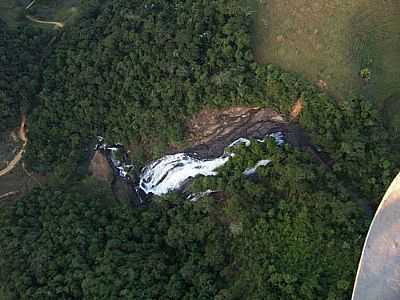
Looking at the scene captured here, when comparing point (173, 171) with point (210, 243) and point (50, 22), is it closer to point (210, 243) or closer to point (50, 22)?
point (210, 243)

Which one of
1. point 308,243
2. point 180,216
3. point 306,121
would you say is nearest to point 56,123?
point 180,216

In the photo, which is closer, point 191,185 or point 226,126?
point 191,185

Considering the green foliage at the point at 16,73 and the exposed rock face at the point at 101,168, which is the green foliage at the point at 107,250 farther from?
the green foliage at the point at 16,73

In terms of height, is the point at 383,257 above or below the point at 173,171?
below

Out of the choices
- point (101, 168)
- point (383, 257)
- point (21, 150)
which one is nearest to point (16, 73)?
point (21, 150)

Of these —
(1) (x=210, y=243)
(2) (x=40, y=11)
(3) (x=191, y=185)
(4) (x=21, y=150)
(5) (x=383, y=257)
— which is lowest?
(1) (x=210, y=243)

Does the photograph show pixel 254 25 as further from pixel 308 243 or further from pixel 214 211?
pixel 308 243

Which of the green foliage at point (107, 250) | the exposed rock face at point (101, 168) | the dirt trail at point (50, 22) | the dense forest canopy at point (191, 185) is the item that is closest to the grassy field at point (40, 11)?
the dirt trail at point (50, 22)
